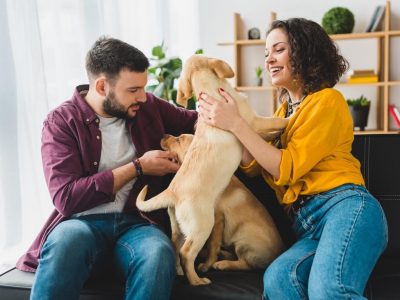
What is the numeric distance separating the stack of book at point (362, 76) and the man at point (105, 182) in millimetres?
3092

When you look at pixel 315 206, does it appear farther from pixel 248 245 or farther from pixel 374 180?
pixel 374 180

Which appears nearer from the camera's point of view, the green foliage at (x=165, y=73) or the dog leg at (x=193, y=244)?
the dog leg at (x=193, y=244)

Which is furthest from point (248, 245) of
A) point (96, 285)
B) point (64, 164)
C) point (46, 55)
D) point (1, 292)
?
point (46, 55)

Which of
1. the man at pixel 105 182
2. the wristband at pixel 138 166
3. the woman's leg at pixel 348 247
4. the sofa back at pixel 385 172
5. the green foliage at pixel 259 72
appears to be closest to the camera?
the woman's leg at pixel 348 247

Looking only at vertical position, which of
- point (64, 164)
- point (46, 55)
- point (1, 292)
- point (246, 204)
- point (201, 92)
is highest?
point (46, 55)

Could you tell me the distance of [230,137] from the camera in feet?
5.69

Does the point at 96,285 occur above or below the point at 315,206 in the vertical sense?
below

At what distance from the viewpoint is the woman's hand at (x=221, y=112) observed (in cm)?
171

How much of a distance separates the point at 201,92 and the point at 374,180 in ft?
2.59

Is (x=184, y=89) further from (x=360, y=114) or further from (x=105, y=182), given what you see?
(x=360, y=114)

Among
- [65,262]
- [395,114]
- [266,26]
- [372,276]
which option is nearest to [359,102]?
[395,114]

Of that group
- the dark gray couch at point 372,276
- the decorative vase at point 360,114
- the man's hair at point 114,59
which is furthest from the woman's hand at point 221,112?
the decorative vase at point 360,114

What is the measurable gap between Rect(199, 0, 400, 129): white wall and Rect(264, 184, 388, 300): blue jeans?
11.4ft

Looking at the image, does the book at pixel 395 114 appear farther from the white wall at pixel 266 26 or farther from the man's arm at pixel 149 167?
the man's arm at pixel 149 167
